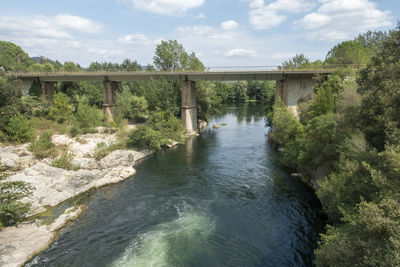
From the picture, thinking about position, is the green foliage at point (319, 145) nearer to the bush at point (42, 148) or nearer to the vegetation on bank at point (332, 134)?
the vegetation on bank at point (332, 134)

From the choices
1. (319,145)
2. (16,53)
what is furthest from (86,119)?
(16,53)

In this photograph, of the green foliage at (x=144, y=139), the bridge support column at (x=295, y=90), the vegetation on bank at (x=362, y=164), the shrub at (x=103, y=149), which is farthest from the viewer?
the bridge support column at (x=295, y=90)

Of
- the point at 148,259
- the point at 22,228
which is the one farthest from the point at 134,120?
the point at 148,259

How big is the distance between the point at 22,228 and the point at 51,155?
578 inches

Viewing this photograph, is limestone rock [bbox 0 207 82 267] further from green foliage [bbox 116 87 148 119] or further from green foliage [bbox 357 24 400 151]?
green foliage [bbox 116 87 148 119]

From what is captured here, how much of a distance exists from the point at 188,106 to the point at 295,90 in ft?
68.9

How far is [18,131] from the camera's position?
99.8 feet

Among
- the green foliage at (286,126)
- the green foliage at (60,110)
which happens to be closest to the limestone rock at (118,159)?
the green foliage at (60,110)

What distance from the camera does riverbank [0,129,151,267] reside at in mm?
14992

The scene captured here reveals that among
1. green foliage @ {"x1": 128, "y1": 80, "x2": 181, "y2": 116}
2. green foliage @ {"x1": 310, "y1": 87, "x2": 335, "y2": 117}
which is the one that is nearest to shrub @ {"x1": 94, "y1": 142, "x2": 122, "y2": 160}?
green foliage @ {"x1": 128, "y1": 80, "x2": 181, "y2": 116}

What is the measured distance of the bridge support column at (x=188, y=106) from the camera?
46.7m

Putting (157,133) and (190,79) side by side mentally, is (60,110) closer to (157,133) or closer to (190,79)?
(157,133)

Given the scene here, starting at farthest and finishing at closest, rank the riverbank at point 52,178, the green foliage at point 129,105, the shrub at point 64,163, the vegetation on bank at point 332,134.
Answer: the green foliage at point 129,105
the shrub at point 64,163
the riverbank at point 52,178
the vegetation on bank at point 332,134

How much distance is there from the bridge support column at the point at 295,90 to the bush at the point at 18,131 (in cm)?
4043
